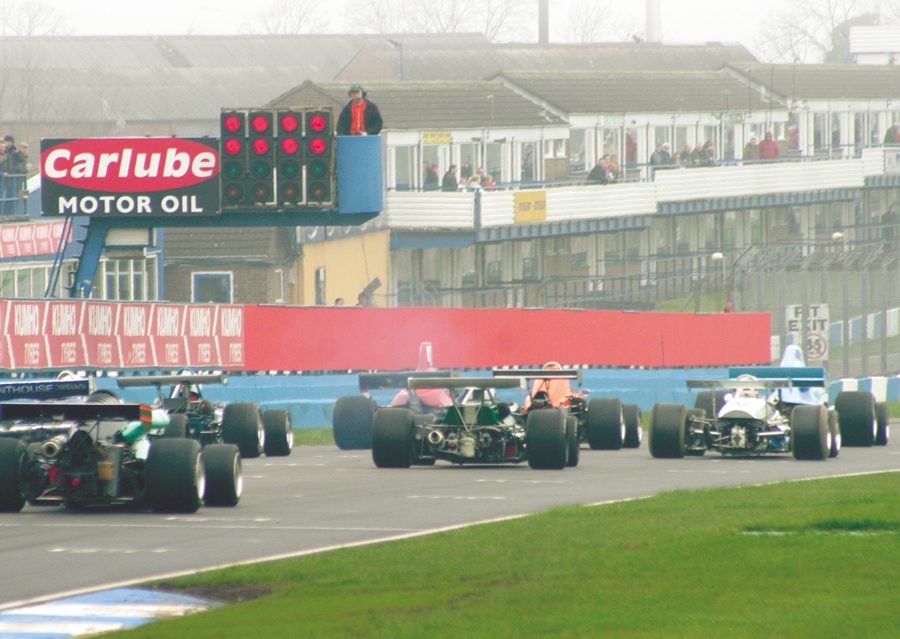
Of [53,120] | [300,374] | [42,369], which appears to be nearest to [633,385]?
[300,374]

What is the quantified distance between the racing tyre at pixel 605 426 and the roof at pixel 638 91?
128ft

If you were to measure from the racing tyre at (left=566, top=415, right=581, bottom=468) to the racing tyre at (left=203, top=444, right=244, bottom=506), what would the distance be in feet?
18.3

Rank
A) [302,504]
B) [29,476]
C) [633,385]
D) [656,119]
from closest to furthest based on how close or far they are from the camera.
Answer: [29,476] < [302,504] < [633,385] < [656,119]

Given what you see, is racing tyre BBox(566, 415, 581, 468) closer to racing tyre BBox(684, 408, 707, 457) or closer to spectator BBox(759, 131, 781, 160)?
racing tyre BBox(684, 408, 707, 457)

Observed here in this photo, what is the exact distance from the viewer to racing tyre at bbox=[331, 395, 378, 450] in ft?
83.2

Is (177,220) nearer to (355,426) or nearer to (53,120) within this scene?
(355,426)

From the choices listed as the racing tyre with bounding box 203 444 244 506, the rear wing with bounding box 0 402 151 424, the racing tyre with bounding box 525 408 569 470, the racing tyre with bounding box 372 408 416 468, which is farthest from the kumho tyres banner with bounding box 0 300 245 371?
the racing tyre with bounding box 203 444 244 506

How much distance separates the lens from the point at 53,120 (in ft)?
291

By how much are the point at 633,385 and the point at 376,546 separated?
73.6 ft

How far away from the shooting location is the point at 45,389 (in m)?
17.4

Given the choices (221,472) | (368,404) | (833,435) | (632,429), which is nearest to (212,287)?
(368,404)

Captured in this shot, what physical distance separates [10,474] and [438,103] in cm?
4436

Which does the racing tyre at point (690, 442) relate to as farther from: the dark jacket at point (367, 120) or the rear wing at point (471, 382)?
the dark jacket at point (367, 120)

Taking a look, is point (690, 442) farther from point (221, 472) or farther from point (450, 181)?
point (450, 181)
